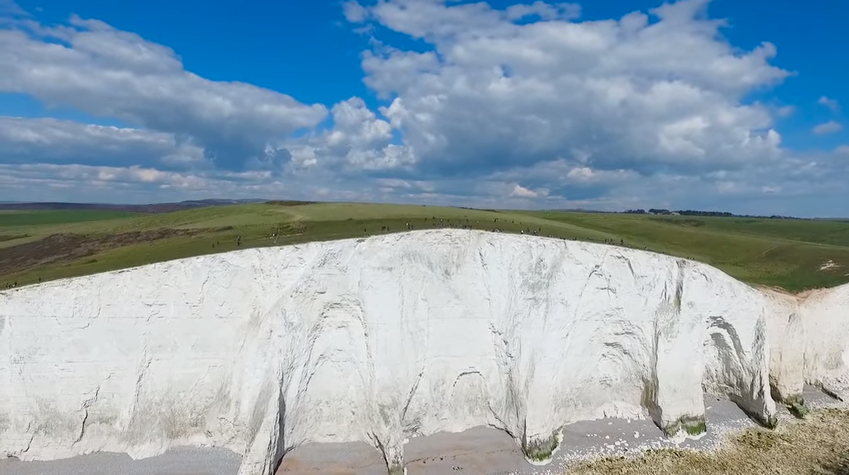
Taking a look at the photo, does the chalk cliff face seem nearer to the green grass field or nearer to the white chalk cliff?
the green grass field

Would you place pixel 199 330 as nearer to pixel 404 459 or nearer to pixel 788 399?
pixel 404 459

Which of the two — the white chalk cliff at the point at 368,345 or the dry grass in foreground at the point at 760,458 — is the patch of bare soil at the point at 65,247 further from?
the dry grass in foreground at the point at 760,458

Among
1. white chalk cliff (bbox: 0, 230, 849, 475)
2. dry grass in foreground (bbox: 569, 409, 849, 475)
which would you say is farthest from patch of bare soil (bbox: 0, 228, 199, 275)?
dry grass in foreground (bbox: 569, 409, 849, 475)

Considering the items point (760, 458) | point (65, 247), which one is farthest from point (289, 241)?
point (760, 458)

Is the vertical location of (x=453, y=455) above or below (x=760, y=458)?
above

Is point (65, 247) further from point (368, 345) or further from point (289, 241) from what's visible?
point (368, 345)
